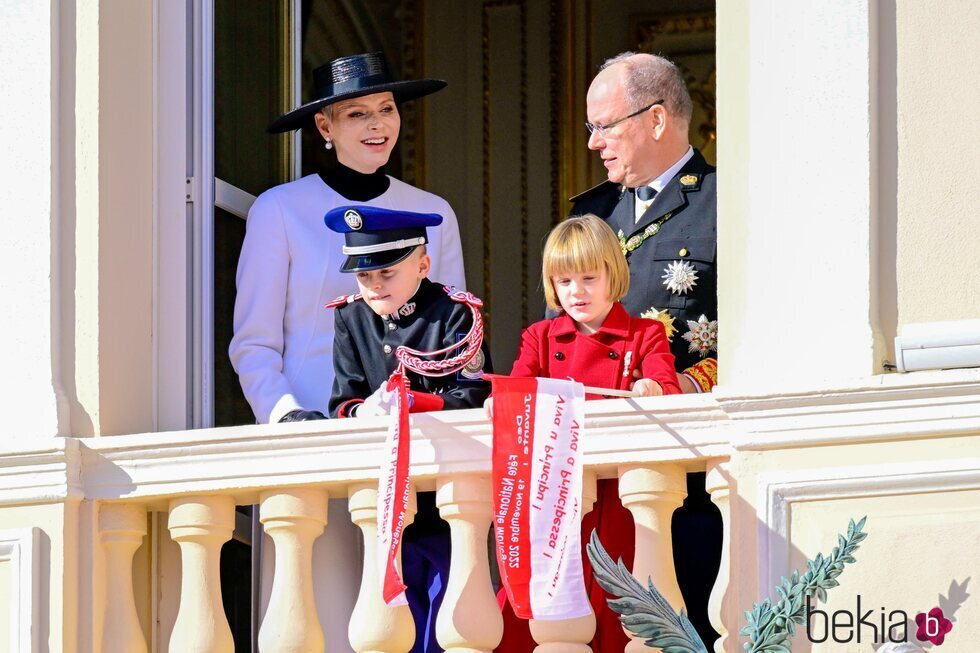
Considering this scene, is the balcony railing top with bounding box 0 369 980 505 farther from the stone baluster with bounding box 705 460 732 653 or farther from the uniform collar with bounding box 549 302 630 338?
the uniform collar with bounding box 549 302 630 338

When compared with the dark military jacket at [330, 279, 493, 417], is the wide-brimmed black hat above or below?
above

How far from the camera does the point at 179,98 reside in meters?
6.44

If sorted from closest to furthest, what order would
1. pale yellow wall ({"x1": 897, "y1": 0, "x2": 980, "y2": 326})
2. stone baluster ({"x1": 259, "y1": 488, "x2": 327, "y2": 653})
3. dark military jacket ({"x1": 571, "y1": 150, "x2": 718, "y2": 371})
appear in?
1. pale yellow wall ({"x1": 897, "y1": 0, "x2": 980, "y2": 326})
2. stone baluster ({"x1": 259, "y1": 488, "x2": 327, "y2": 653})
3. dark military jacket ({"x1": 571, "y1": 150, "x2": 718, "y2": 371})

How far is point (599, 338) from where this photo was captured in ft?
19.5

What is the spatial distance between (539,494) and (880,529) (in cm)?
79

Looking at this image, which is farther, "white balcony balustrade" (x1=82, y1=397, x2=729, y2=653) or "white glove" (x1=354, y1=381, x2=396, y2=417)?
"white glove" (x1=354, y1=381, x2=396, y2=417)

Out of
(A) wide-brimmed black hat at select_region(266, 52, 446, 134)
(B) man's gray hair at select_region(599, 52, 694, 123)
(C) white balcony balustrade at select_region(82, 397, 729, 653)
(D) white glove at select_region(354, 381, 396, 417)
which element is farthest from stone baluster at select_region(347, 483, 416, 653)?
(B) man's gray hair at select_region(599, 52, 694, 123)

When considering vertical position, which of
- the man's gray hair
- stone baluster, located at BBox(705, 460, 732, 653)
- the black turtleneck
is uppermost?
the man's gray hair

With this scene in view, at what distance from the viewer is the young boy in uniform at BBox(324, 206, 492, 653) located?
19.7 ft

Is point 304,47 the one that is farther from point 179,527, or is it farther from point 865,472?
point 865,472

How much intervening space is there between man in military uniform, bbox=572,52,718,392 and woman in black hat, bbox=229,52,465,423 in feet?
1.64

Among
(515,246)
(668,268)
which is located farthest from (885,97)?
(515,246)

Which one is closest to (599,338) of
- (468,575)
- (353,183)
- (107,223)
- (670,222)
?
(670,222)

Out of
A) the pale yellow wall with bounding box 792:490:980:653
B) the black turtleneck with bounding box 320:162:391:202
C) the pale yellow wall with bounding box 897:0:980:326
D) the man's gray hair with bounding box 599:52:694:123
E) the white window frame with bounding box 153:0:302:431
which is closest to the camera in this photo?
the pale yellow wall with bounding box 792:490:980:653
